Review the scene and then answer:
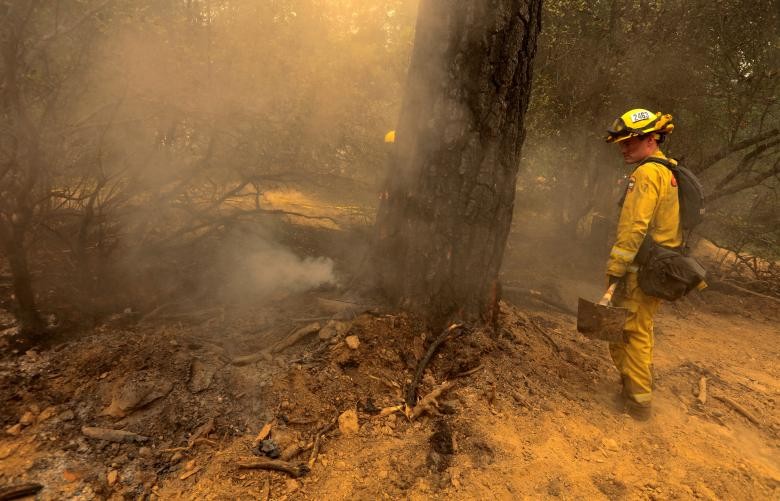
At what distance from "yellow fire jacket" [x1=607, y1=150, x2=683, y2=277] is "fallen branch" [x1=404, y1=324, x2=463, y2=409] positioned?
1278 mm

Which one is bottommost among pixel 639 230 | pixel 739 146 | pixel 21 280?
A: pixel 21 280

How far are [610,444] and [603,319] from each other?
80cm

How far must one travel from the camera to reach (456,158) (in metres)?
3.18

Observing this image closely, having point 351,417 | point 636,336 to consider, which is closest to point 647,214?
point 636,336

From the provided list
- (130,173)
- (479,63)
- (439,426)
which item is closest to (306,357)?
(439,426)

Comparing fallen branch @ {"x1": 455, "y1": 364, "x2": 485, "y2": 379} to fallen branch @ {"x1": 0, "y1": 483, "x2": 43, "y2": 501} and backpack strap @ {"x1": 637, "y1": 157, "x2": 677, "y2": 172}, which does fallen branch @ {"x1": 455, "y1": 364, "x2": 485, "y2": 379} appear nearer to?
backpack strap @ {"x1": 637, "y1": 157, "x2": 677, "y2": 172}

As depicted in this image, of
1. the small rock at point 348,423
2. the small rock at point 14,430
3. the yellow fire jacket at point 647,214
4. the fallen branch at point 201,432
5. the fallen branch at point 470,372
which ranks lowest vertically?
the small rock at point 14,430

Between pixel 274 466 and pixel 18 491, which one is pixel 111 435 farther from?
pixel 274 466

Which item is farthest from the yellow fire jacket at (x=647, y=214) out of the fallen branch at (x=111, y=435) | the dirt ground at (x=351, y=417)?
the fallen branch at (x=111, y=435)

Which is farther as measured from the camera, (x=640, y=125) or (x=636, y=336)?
(x=636, y=336)

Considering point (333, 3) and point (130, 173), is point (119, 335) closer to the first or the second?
point (130, 173)

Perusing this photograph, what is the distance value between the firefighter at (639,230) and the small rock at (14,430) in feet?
12.5

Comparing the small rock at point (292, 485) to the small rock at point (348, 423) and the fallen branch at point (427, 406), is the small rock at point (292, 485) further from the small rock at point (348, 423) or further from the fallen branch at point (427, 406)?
the fallen branch at point (427, 406)

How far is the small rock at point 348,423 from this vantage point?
2.51 m
